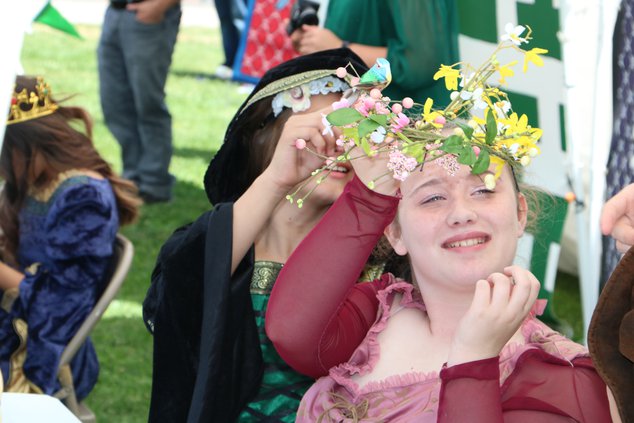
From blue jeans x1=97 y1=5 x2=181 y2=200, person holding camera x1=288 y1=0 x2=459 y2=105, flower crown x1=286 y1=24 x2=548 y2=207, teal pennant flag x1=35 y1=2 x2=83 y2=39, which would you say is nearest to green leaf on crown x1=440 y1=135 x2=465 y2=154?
flower crown x1=286 y1=24 x2=548 y2=207

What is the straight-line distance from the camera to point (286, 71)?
2.50 metres

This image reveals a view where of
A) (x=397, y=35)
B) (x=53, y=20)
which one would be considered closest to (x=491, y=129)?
(x=397, y=35)

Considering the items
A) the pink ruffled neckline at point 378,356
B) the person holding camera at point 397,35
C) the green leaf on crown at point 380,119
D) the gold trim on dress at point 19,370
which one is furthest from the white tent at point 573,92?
the gold trim on dress at point 19,370

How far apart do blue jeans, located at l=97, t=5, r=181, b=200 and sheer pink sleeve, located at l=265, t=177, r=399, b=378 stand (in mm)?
4599

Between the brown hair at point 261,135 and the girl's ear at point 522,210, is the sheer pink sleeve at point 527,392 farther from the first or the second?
the brown hair at point 261,135

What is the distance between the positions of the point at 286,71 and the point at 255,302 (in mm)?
522

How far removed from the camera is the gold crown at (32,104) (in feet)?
11.7

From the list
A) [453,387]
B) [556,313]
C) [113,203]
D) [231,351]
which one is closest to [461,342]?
[453,387]

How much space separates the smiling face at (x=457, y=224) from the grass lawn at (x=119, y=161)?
2.20 metres

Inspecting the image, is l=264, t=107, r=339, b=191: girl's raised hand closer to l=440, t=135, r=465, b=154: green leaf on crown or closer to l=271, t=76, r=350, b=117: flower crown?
l=271, t=76, r=350, b=117: flower crown

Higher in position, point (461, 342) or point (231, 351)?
point (461, 342)

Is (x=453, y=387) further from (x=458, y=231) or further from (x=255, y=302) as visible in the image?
(x=255, y=302)

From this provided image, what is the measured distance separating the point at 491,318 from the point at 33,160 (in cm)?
224

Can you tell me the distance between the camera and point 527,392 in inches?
69.5
